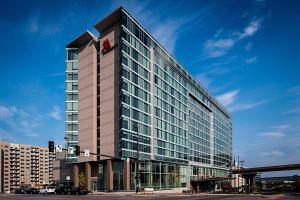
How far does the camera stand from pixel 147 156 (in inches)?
3334

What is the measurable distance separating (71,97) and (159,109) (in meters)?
20.9

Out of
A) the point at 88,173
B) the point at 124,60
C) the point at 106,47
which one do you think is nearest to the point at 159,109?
the point at 124,60

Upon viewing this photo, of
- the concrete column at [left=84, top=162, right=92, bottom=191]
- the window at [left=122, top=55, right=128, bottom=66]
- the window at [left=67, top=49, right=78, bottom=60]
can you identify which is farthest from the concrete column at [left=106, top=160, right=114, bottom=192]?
the window at [left=67, top=49, right=78, bottom=60]

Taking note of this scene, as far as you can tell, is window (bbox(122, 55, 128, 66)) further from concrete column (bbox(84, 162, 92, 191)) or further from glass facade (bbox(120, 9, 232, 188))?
concrete column (bbox(84, 162, 92, 191))

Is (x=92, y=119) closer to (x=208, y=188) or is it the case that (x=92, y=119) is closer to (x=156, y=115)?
(x=156, y=115)

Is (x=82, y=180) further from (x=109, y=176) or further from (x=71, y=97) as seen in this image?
(x=71, y=97)

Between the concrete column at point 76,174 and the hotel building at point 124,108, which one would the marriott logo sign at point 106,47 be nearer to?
the hotel building at point 124,108

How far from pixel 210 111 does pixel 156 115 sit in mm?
58455

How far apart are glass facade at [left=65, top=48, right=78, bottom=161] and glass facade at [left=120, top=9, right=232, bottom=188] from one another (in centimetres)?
1629

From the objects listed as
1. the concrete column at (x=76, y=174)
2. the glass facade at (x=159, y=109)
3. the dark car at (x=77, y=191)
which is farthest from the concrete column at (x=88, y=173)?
the dark car at (x=77, y=191)

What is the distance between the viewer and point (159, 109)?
93000 millimetres

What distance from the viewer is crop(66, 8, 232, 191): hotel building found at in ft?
258

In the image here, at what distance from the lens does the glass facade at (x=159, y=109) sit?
78750 mm

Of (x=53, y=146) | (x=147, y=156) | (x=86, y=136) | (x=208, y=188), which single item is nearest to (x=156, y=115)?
(x=147, y=156)
